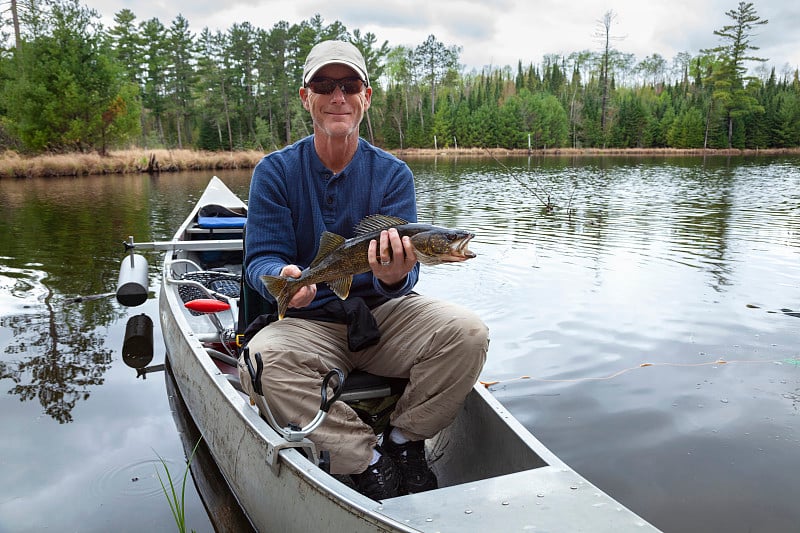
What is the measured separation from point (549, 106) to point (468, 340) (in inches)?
2958

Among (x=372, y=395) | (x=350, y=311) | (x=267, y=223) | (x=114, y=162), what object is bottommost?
(x=372, y=395)

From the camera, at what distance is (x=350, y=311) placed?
3.09 metres

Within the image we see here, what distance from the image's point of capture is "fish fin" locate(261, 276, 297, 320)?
2.81 metres

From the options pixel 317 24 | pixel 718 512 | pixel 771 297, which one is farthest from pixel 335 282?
pixel 317 24

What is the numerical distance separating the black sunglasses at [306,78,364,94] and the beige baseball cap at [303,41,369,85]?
3 cm

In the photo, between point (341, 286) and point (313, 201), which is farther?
point (313, 201)

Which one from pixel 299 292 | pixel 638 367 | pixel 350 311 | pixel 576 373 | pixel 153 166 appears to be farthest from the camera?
pixel 153 166

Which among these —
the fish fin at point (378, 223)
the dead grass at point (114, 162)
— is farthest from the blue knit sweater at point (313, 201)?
the dead grass at point (114, 162)

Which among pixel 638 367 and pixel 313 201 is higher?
A: pixel 313 201

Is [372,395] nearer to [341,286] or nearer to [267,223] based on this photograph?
[341,286]

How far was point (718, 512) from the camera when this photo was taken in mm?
3764

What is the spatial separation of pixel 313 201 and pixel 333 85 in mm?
629

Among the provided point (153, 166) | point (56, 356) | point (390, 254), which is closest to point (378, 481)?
point (390, 254)

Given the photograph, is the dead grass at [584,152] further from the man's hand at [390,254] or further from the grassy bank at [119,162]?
the man's hand at [390,254]
